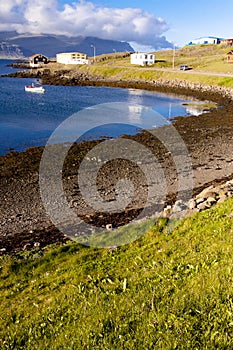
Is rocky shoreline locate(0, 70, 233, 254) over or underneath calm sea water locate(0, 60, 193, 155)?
underneath

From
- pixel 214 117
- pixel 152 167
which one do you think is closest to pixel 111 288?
pixel 152 167

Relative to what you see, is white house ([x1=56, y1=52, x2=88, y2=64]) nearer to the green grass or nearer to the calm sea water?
the calm sea water

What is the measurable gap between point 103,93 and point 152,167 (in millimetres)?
60307

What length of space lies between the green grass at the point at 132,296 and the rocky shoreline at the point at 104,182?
353cm

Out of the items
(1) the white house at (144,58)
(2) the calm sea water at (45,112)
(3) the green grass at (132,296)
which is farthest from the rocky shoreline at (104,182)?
(1) the white house at (144,58)

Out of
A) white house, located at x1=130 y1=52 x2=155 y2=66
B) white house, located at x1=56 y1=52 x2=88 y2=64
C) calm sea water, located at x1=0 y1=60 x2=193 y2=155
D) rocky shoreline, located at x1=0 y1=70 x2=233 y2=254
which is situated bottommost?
rocky shoreline, located at x1=0 y1=70 x2=233 y2=254

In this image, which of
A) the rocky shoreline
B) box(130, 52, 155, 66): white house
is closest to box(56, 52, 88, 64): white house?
box(130, 52, 155, 66): white house

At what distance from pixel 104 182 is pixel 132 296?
597 inches

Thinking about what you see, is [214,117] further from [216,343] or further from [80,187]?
[216,343]

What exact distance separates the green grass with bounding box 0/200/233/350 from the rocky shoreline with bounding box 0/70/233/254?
3.53 m

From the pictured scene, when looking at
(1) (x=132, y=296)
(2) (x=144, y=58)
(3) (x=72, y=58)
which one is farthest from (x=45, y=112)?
(3) (x=72, y=58)

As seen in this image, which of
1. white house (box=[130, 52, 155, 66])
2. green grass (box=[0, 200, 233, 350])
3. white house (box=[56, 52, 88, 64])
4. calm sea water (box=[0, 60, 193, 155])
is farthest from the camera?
white house (box=[56, 52, 88, 64])

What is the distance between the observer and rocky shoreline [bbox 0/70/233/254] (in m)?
14.7

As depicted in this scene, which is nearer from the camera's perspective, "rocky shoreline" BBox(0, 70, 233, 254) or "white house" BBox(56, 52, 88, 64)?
"rocky shoreline" BBox(0, 70, 233, 254)
